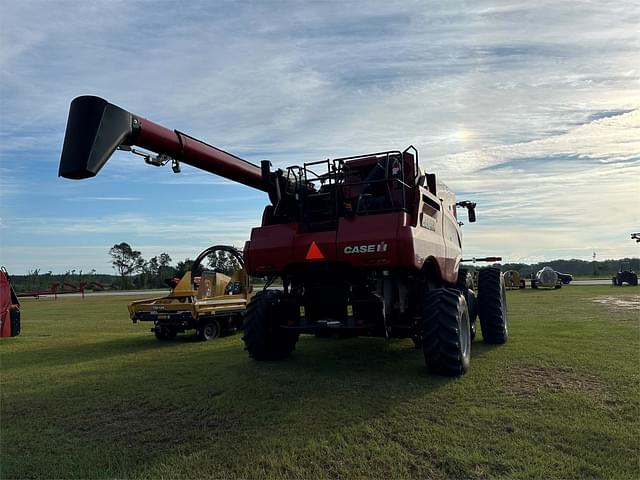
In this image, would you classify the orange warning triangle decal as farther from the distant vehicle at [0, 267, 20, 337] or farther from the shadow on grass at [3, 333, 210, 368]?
the distant vehicle at [0, 267, 20, 337]

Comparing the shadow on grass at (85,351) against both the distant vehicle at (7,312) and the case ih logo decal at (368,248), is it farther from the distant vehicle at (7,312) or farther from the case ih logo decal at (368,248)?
the case ih logo decal at (368,248)

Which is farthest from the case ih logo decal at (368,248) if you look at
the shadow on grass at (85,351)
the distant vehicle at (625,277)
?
the distant vehicle at (625,277)

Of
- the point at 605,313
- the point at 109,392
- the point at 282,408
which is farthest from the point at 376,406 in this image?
the point at 605,313

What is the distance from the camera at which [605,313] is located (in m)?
13.7

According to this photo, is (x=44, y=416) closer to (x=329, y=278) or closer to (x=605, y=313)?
(x=329, y=278)

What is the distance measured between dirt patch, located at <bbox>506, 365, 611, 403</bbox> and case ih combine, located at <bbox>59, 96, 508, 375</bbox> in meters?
0.69

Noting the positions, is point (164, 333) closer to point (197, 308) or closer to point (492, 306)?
point (197, 308)

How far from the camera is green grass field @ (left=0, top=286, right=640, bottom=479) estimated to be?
3.88 meters

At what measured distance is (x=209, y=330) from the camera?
39.0 ft

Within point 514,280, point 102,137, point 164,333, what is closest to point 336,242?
point 102,137

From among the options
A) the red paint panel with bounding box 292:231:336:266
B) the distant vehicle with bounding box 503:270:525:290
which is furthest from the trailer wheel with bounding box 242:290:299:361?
the distant vehicle with bounding box 503:270:525:290

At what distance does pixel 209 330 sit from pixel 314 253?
6190 millimetres

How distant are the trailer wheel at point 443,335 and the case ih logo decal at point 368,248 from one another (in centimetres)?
99

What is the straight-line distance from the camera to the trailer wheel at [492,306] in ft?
29.0
